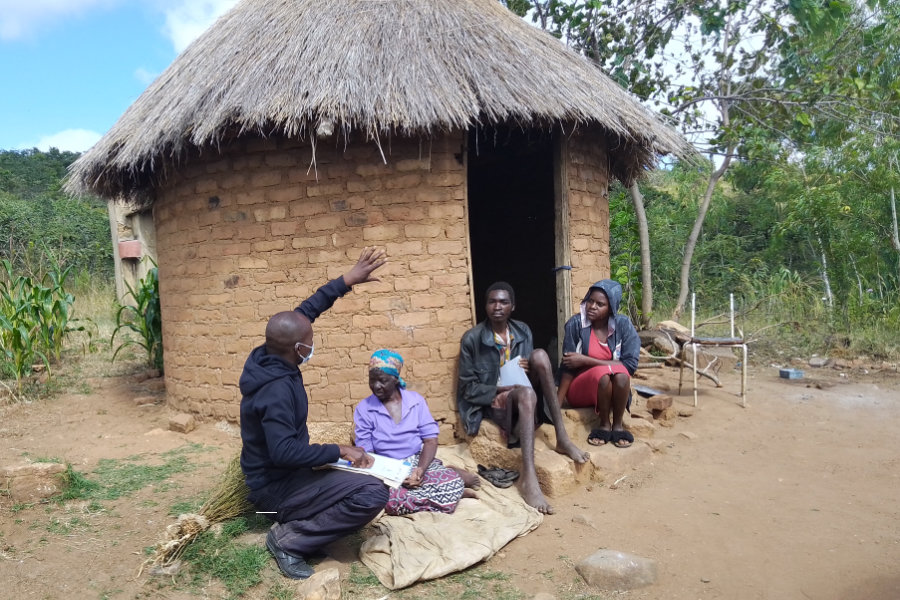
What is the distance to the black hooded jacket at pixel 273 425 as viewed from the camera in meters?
2.64

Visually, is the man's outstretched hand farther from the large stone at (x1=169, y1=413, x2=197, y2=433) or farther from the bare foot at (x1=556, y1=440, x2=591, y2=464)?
the large stone at (x1=169, y1=413, x2=197, y2=433)

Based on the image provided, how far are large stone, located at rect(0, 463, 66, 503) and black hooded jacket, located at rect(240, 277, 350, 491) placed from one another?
5.20ft

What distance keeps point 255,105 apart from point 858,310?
8213 millimetres

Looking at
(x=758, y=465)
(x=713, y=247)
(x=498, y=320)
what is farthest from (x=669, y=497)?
(x=713, y=247)

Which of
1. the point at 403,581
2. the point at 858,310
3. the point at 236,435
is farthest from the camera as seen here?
the point at 858,310

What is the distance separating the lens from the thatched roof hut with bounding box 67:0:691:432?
4.31 meters

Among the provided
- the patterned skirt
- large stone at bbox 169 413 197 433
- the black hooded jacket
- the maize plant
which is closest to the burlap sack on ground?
the patterned skirt

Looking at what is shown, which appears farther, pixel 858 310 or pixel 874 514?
pixel 858 310

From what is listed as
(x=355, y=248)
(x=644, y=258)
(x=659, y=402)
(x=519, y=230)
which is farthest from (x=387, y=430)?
(x=644, y=258)

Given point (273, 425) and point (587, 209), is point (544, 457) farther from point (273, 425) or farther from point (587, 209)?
point (587, 209)

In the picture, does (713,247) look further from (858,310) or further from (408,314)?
(408,314)

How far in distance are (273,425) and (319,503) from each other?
45 cm

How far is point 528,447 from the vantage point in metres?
3.84

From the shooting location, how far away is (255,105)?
4234mm
